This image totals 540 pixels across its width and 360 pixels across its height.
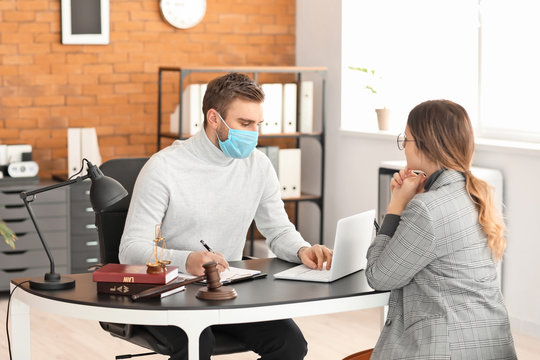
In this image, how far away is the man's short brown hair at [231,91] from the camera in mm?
2879

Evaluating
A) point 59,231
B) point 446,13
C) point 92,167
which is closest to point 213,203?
point 92,167

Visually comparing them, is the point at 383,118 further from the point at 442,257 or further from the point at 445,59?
the point at 442,257

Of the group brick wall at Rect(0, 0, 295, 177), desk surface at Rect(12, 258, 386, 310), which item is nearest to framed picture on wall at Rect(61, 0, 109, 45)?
brick wall at Rect(0, 0, 295, 177)

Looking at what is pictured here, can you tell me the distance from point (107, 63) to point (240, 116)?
10.4ft

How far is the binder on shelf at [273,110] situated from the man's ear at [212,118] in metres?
2.80

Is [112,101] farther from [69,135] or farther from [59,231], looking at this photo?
[59,231]

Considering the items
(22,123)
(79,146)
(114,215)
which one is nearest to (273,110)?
(79,146)

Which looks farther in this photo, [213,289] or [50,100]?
[50,100]

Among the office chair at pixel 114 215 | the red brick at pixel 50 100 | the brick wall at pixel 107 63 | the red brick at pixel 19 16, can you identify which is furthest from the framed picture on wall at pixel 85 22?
the office chair at pixel 114 215

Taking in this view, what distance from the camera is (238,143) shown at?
2.91 meters

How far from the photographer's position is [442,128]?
2305mm

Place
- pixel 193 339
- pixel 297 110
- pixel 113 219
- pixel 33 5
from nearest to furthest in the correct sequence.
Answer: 1. pixel 193 339
2. pixel 113 219
3. pixel 33 5
4. pixel 297 110

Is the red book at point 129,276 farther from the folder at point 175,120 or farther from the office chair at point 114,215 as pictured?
the folder at point 175,120

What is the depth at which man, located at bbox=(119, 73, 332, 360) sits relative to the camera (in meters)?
2.78
